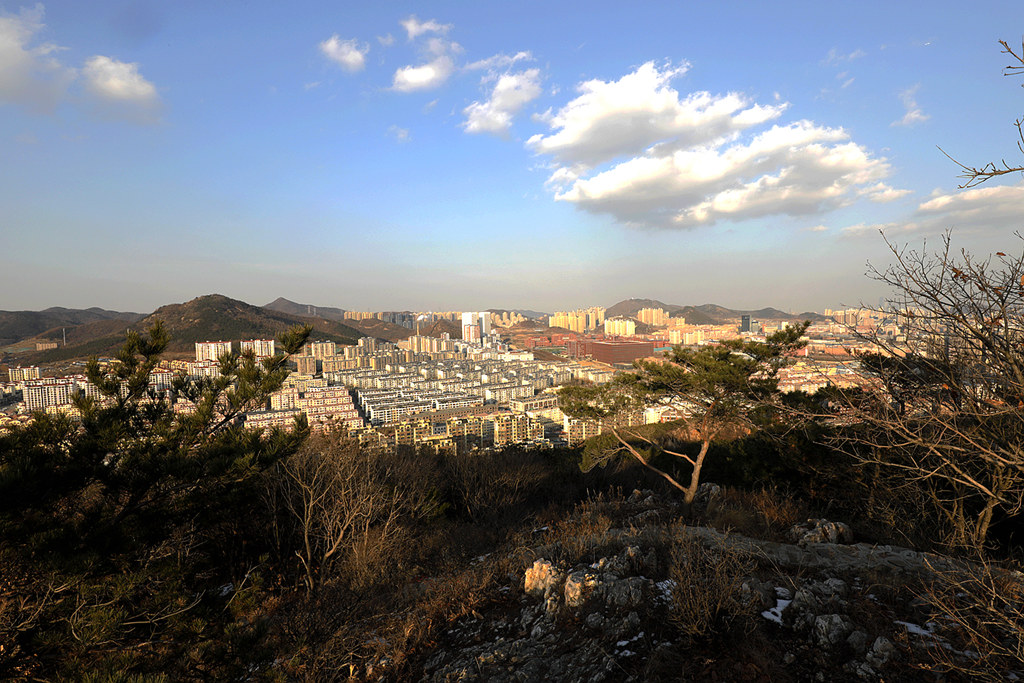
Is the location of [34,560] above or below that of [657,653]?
above

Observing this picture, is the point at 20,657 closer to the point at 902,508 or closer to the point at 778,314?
the point at 902,508

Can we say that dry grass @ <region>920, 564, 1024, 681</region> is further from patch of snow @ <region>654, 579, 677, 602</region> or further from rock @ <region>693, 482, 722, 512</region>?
rock @ <region>693, 482, 722, 512</region>

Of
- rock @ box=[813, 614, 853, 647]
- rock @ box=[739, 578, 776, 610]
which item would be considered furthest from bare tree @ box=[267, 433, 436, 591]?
rock @ box=[813, 614, 853, 647]

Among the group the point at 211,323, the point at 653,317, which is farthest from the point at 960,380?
the point at 653,317

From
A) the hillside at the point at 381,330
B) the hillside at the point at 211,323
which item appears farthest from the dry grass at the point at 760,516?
the hillside at the point at 381,330

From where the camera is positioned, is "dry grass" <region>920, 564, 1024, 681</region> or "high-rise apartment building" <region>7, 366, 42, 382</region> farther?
"high-rise apartment building" <region>7, 366, 42, 382</region>

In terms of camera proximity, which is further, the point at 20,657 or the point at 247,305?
the point at 247,305

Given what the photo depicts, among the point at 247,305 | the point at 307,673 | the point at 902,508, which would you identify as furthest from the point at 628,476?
the point at 247,305
